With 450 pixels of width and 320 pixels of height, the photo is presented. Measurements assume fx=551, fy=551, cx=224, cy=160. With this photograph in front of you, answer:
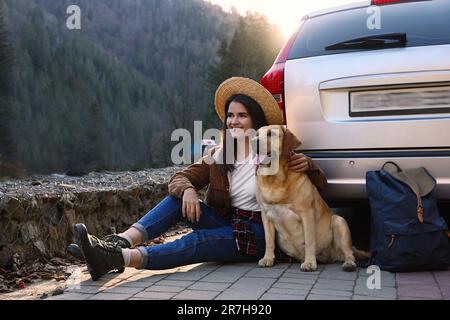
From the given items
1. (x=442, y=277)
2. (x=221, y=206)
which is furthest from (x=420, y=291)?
(x=221, y=206)

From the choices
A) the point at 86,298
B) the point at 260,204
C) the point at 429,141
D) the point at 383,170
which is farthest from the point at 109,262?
the point at 429,141

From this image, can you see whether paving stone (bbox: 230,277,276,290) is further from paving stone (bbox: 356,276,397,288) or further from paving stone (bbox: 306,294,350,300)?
paving stone (bbox: 356,276,397,288)

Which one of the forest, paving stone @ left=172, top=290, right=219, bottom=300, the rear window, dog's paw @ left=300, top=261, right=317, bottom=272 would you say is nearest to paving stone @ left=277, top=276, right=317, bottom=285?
dog's paw @ left=300, top=261, right=317, bottom=272

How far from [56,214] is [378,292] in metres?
2.57

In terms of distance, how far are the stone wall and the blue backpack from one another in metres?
2.43

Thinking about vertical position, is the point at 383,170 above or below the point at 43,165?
above

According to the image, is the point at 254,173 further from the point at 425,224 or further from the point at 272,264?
the point at 425,224

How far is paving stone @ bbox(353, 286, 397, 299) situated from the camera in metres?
3.00

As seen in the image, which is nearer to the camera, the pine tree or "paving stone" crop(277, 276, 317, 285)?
"paving stone" crop(277, 276, 317, 285)

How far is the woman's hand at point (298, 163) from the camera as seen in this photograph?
3.67 metres

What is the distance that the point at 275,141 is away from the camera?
364cm

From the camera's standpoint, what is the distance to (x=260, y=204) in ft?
12.7

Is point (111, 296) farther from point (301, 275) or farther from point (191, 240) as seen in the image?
point (301, 275)

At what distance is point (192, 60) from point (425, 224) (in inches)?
3303
